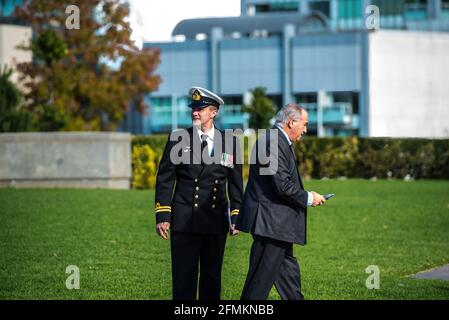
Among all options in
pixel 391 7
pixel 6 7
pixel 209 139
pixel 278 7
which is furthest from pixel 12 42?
pixel 209 139

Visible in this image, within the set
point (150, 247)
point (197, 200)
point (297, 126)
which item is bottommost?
point (150, 247)

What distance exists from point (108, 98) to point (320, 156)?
16.7 metres

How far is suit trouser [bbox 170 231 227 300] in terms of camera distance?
930 centimetres

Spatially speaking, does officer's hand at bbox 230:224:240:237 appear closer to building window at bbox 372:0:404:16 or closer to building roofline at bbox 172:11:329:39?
building roofline at bbox 172:11:329:39

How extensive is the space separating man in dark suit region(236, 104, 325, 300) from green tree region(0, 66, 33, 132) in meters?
22.3

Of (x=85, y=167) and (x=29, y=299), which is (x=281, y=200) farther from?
(x=85, y=167)

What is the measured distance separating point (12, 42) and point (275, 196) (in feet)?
165

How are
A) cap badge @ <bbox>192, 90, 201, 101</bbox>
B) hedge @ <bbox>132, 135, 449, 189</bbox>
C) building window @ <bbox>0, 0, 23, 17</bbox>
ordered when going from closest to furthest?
cap badge @ <bbox>192, 90, 201, 101</bbox>, hedge @ <bbox>132, 135, 449, 189</bbox>, building window @ <bbox>0, 0, 23, 17</bbox>

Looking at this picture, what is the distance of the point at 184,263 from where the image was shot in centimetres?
928

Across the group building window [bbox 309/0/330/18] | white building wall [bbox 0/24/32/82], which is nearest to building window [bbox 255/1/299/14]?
building window [bbox 309/0/330/18]

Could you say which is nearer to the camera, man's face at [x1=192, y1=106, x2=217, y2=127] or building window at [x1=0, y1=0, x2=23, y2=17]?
man's face at [x1=192, y1=106, x2=217, y2=127]

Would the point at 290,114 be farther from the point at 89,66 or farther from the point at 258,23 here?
the point at 258,23

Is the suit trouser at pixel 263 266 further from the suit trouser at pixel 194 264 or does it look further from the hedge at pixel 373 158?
the hedge at pixel 373 158

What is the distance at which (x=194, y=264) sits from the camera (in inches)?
367
